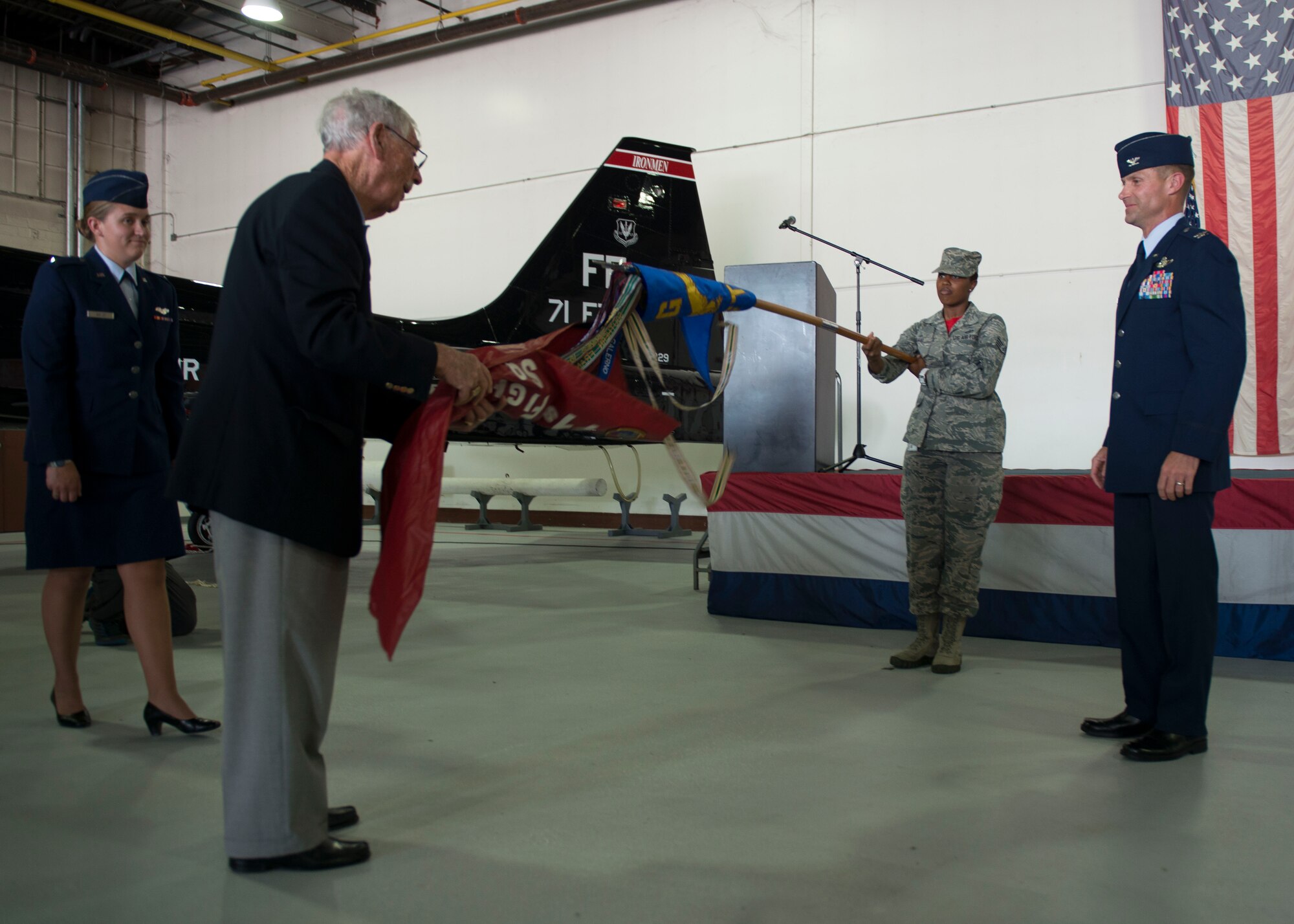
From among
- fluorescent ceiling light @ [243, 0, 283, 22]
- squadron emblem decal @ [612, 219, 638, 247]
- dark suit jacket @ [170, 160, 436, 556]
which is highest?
fluorescent ceiling light @ [243, 0, 283, 22]

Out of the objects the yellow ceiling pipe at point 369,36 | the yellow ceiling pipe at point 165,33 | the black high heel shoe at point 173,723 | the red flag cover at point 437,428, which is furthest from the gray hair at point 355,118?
the yellow ceiling pipe at point 165,33

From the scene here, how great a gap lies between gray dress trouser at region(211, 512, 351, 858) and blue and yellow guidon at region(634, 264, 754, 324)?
1048mm

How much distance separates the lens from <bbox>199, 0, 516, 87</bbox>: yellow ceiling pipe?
8.81m

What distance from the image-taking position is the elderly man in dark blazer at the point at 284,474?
1.37 metres

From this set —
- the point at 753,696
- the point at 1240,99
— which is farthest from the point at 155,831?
the point at 1240,99

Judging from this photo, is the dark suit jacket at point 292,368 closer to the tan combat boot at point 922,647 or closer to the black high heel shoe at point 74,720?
the black high heel shoe at point 74,720

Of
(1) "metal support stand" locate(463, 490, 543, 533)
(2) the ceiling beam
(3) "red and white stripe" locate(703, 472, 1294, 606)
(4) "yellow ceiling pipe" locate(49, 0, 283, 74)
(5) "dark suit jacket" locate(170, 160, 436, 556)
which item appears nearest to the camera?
(5) "dark suit jacket" locate(170, 160, 436, 556)

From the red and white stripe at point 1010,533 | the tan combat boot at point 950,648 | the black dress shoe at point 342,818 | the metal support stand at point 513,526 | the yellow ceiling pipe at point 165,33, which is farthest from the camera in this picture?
the yellow ceiling pipe at point 165,33

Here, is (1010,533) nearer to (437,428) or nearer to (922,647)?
(922,647)

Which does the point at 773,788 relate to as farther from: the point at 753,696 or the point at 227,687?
the point at 227,687

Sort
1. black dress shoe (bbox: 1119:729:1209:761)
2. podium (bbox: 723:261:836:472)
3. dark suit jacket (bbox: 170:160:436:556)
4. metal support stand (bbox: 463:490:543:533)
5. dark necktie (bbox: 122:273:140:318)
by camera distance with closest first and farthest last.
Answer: dark suit jacket (bbox: 170:160:436:556)
black dress shoe (bbox: 1119:729:1209:761)
dark necktie (bbox: 122:273:140:318)
podium (bbox: 723:261:836:472)
metal support stand (bbox: 463:490:543:533)

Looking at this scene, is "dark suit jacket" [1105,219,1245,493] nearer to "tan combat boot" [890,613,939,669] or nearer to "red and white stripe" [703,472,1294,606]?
"tan combat boot" [890,613,939,669]

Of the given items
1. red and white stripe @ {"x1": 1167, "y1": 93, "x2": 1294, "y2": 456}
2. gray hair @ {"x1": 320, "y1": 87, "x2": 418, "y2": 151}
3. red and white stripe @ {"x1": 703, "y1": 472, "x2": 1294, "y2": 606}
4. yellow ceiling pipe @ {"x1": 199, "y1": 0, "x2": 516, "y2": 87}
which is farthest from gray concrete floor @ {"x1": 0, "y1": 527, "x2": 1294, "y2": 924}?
yellow ceiling pipe @ {"x1": 199, "y1": 0, "x2": 516, "y2": 87}

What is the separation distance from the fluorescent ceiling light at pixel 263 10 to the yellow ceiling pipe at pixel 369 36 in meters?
0.78
